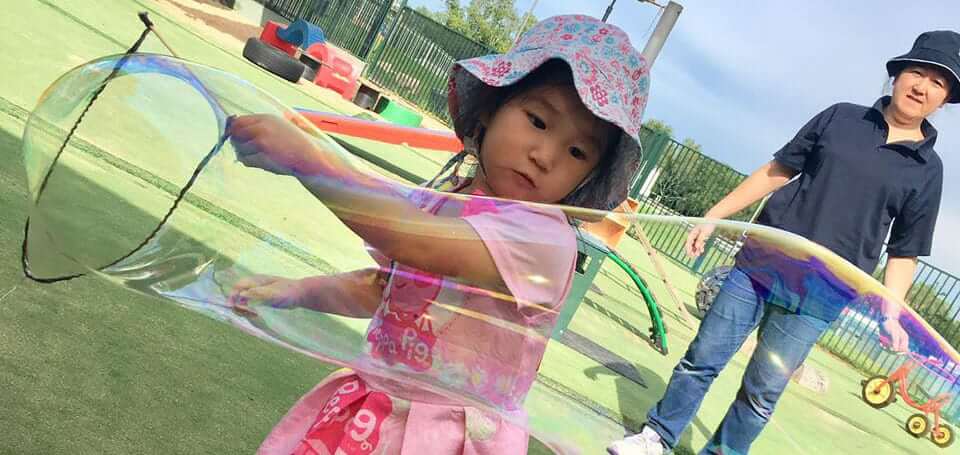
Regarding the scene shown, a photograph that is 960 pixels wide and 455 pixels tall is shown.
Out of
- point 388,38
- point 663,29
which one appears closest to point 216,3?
point 388,38

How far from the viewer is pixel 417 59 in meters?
20.0

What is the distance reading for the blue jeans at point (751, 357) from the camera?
1.75 metres

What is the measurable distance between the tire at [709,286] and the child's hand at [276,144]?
36.0 inches

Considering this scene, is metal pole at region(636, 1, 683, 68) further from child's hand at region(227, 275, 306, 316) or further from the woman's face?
child's hand at region(227, 275, 306, 316)

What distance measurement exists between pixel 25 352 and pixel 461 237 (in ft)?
5.42

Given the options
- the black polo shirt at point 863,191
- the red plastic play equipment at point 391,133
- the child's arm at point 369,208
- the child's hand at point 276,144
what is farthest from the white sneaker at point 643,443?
the red plastic play equipment at point 391,133

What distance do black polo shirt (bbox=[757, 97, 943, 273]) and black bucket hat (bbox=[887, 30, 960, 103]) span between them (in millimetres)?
219

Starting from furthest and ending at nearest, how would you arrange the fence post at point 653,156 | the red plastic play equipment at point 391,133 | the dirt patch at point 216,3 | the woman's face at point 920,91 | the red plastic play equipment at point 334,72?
the fence post at point 653,156 < the dirt patch at point 216,3 < the red plastic play equipment at point 334,72 < the red plastic play equipment at point 391,133 < the woman's face at point 920,91

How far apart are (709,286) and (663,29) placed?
1358 centimetres

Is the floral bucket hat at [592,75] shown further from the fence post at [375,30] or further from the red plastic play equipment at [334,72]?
the fence post at [375,30]

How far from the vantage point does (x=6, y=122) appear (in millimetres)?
4148

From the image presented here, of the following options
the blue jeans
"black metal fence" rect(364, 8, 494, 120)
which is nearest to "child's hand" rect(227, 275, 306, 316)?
the blue jeans

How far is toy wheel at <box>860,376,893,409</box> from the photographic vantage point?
1603 millimetres

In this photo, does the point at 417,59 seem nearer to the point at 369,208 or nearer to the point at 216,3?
the point at 216,3
